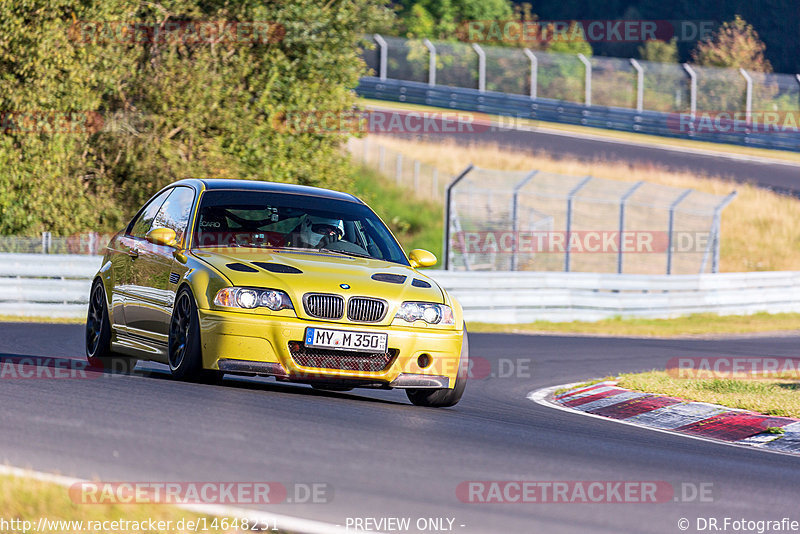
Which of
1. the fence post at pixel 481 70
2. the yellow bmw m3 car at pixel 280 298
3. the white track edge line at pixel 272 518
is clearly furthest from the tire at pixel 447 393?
the fence post at pixel 481 70

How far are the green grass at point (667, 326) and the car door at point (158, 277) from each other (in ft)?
36.7

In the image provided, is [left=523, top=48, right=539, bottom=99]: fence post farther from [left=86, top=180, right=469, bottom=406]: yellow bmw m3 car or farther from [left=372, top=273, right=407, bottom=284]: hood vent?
[left=372, top=273, right=407, bottom=284]: hood vent

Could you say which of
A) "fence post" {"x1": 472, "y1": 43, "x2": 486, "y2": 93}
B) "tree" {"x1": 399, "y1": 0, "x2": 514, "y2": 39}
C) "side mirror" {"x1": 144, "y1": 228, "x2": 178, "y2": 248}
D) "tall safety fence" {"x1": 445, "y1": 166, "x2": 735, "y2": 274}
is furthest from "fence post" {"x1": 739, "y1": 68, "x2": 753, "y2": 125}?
"side mirror" {"x1": 144, "y1": 228, "x2": 178, "y2": 248}

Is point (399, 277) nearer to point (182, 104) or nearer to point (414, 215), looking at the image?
point (182, 104)

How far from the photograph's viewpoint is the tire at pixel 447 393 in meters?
9.29

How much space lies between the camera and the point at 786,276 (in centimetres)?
2738

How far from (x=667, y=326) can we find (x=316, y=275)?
15595 mm

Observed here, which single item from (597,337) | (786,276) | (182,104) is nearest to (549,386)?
(597,337)

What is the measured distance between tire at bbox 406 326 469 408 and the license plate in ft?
2.57

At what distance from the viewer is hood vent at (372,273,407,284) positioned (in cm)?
902

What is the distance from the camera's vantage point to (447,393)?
31.0 ft

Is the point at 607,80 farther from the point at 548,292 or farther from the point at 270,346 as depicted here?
the point at 270,346

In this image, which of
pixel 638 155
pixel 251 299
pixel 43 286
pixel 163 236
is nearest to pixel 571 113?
pixel 638 155

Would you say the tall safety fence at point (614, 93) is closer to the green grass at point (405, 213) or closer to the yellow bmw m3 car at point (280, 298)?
the green grass at point (405, 213)
